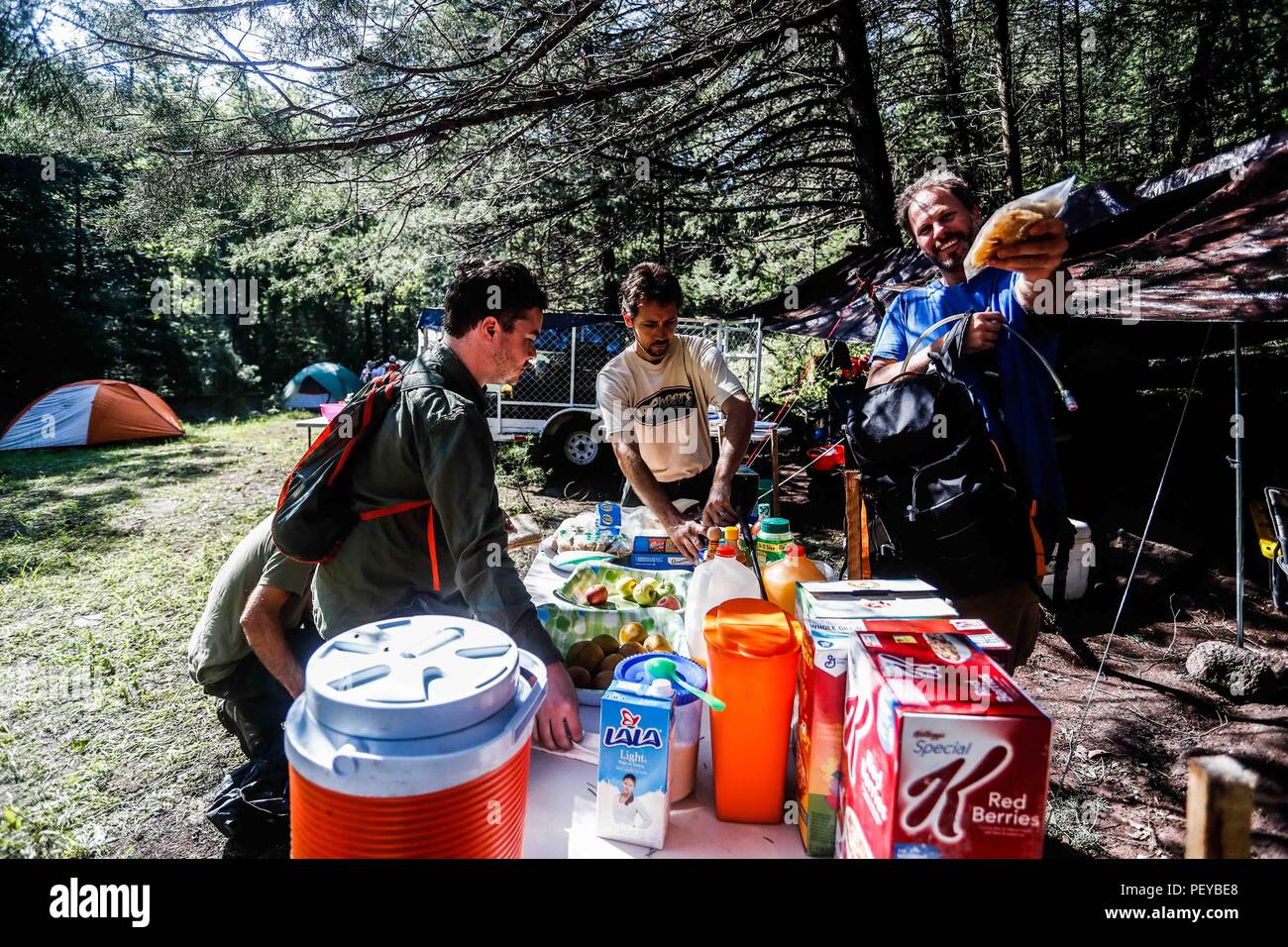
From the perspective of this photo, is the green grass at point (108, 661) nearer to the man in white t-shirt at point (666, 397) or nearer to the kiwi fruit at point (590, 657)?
the kiwi fruit at point (590, 657)

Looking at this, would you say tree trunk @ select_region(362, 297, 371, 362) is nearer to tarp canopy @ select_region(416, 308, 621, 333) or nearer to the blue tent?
the blue tent

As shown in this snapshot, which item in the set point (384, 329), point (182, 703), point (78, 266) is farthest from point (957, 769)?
point (384, 329)

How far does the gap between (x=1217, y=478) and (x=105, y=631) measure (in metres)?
9.03

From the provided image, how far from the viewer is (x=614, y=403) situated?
10.6 feet

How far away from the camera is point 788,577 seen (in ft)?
5.67

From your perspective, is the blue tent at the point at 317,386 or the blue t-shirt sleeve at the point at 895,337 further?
the blue tent at the point at 317,386

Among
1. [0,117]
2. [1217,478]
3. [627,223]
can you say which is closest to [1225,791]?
[0,117]

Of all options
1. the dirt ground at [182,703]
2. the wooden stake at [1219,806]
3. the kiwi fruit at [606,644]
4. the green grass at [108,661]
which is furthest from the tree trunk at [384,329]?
the wooden stake at [1219,806]

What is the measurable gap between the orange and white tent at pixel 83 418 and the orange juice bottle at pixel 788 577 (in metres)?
16.0

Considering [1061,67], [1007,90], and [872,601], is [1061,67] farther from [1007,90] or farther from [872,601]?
[872,601]

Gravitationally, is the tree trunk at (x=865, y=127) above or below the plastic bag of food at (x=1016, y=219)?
above

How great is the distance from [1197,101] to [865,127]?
13.7 feet

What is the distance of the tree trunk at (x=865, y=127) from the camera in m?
6.65
